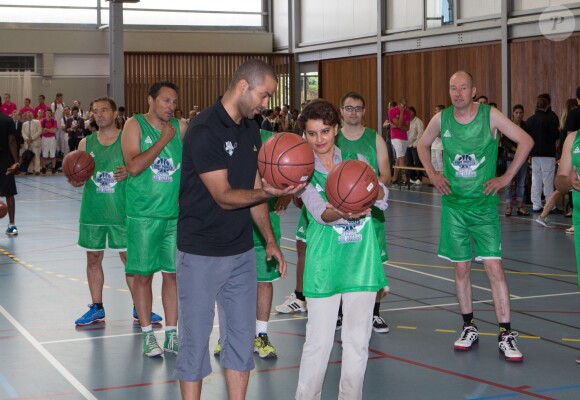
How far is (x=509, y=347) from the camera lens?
6.69m

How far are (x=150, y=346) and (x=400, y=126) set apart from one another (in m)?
16.6

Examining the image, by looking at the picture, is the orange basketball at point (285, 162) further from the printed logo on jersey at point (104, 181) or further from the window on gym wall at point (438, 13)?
the window on gym wall at point (438, 13)

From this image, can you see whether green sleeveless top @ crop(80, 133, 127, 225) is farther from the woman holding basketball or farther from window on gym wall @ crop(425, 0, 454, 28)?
window on gym wall @ crop(425, 0, 454, 28)

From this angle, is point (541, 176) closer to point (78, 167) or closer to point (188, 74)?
point (78, 167)

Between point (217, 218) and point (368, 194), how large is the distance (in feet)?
2.69

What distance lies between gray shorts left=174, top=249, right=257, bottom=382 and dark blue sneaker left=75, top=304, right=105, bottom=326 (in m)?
3.27

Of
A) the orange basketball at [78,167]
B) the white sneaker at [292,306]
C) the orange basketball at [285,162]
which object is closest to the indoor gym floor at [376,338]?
the white sneaker at [292,306]

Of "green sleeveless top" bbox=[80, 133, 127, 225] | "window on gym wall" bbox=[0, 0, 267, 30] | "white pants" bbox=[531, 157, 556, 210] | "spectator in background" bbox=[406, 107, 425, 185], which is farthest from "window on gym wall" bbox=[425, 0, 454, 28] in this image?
"green sleeveless top" bbox=[80, 133, 127, 225]

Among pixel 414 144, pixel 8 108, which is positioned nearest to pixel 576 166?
pixel 414 144

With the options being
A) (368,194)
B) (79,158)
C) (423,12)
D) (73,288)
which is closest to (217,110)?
(368,194)

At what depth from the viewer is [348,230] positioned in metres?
5.06

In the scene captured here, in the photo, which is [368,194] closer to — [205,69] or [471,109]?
[471,109]

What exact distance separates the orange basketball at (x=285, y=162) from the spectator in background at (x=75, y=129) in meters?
22.9

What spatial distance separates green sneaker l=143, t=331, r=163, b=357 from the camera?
688 cm
